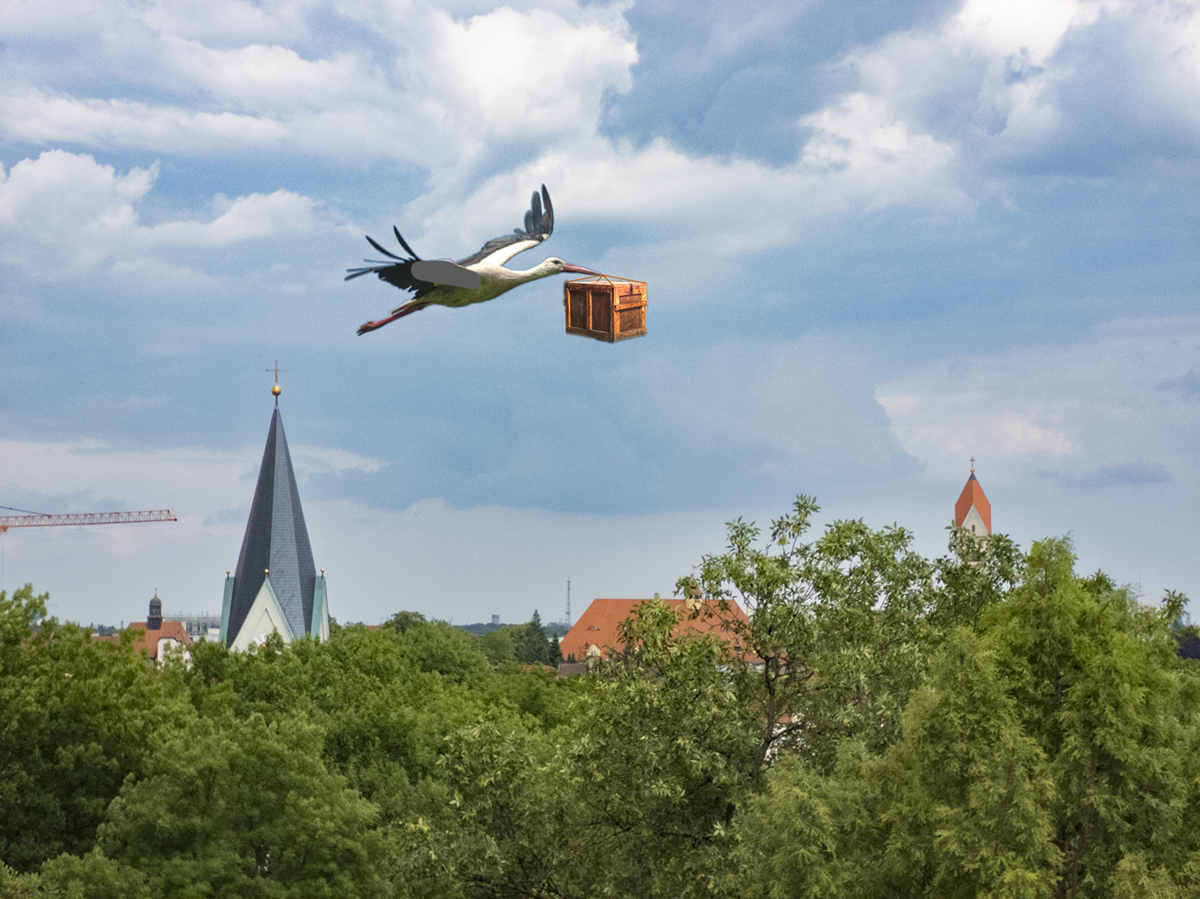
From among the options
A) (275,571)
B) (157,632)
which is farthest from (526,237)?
→ (157,632)

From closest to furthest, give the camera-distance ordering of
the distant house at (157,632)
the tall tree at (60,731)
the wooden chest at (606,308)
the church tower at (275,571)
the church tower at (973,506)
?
the wooden chest at (606,308)
the tall tree at (60,731)
the church tower at (275,571)
the church tower at (973,506)
the distant house at (157,632)

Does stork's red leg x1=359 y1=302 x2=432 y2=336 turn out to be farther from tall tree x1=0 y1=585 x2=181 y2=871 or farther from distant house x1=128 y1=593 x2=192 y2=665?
distant house x1=128 y1=593 x2=192 y2=665

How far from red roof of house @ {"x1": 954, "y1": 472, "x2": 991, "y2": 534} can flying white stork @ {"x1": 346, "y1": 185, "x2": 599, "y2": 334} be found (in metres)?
79.7

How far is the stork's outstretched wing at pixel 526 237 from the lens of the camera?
10973 millimetres

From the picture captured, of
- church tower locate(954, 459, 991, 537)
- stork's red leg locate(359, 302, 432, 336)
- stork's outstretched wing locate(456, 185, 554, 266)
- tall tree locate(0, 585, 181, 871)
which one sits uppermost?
church tower locate(954, 459, 991, 537)

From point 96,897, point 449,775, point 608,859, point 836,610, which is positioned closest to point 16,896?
point 96,897

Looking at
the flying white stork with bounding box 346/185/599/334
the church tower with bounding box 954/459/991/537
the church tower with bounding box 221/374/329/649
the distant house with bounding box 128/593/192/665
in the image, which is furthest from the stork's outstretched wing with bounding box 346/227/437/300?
the distant house with bounding box 128/593/192/665

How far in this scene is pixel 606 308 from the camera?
9711 millimetres

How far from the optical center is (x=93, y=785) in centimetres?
A: 2964

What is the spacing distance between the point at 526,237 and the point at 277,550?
65606 millimetres

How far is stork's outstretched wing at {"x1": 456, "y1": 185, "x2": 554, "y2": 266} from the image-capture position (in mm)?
10973

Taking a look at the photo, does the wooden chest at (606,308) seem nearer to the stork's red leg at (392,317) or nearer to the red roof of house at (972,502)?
the stork's red leg at (392,317)

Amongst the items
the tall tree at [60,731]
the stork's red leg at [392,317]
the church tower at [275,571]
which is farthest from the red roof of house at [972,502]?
the stork's red leg at [392,317]

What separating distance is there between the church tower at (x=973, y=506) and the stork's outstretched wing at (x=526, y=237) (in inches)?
3073
